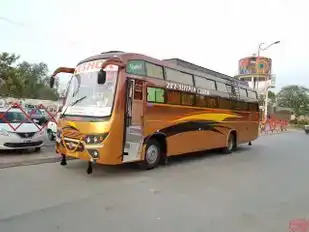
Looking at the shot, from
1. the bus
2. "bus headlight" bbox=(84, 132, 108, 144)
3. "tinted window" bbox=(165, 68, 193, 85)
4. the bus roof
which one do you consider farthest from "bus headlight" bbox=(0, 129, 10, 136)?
"tinted window" bbox=(165, 68, 193, 85)

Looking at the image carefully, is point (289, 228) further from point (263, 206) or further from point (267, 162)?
point (267, 162)

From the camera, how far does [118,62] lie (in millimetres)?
8359

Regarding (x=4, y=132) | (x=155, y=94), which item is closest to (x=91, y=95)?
(x=155, y=94)

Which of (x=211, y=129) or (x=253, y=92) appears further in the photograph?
(x=253, y=92)

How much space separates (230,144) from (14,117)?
30.0 ft

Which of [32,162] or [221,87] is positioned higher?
[221,87]

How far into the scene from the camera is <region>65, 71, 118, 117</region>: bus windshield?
26.9ft

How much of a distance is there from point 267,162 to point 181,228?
27.5 feet

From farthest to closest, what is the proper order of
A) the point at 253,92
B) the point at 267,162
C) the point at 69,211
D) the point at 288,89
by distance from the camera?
the point at 288,89 → the point at 253,92 → the point at 267,162 → the point at 69,211

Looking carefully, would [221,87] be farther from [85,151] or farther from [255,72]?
[255,72]

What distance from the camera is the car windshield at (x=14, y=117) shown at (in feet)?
37.4

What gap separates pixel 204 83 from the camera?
1254 centimetres

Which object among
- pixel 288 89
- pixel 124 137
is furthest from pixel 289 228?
pixel 288 89

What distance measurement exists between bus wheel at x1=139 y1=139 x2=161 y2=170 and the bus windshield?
1.94 meters
